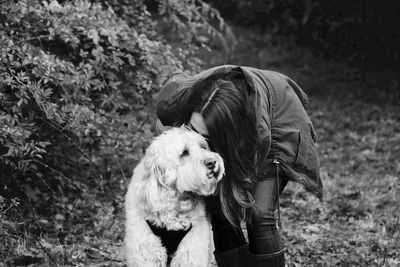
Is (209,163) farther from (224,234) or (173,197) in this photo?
A: (224,234)

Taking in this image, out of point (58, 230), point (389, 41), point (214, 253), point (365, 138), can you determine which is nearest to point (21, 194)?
point (58, 230)

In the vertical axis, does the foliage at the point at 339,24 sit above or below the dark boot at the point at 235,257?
below

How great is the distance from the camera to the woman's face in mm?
3721

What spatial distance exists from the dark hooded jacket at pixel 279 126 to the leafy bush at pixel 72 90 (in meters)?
1.25

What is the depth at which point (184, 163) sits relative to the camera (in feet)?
11.8

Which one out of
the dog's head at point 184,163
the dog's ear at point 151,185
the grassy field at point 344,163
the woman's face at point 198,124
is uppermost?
the woman's face at point 198,124

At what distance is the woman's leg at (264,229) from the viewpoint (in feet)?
A: 12.4

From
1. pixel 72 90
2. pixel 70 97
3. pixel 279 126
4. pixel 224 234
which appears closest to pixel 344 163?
pixel 72 90

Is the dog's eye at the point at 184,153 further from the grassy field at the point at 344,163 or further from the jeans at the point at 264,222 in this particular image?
the grassy field at the point at 344,163

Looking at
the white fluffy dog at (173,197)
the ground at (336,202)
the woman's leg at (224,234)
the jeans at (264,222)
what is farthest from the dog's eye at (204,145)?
the ground at (336,202)

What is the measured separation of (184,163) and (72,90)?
226 centimetres

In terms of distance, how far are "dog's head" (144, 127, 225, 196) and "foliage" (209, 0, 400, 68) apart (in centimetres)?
985

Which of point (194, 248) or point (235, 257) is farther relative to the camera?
point (235, 257)

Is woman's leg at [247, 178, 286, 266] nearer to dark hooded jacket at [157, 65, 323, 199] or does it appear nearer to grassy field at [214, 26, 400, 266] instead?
dark hooded jacket at [157, 65, 323, 199]
